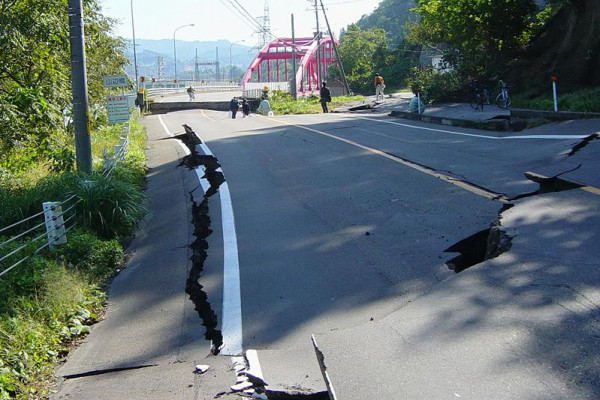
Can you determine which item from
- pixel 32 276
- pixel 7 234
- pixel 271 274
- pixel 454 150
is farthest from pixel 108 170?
pixel 454 150

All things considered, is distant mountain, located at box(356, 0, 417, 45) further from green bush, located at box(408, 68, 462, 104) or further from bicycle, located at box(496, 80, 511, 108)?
bicycle, located at box(496, 80, 511, 108)

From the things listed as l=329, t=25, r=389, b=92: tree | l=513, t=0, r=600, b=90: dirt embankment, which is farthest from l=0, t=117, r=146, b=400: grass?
l=329, t=25, r=389, b=92: tree

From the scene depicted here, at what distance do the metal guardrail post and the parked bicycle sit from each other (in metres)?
18.5

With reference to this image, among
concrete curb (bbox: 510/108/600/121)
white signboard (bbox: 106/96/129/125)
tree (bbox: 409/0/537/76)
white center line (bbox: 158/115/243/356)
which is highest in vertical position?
tree (bbox: 409/0/537/76)

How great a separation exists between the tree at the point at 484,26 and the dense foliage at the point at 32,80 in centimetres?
1872

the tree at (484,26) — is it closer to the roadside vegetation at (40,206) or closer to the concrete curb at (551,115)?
the concrete curb at (551,115)

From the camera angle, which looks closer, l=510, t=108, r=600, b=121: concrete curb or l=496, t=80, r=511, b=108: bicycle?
l=510, t=108, r=600, b=121: concrete curb

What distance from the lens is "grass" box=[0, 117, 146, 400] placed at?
521 cm

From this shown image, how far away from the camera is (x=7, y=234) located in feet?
32.1

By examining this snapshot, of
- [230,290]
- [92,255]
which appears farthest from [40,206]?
[230,290]

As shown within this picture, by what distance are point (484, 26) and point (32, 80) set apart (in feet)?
67.7

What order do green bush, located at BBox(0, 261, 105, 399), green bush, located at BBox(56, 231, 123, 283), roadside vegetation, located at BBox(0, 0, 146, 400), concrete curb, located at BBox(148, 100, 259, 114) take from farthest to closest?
concrete curb, located at BBox(148, 100, 259, 114)
green bush, located at BBox(56, 231, 123, 283)
roadside vegetation, located at BBox(0, 0, 146, 400)
green bush, located at BBox(0, 261, 105, 399)

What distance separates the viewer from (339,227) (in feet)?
27.5

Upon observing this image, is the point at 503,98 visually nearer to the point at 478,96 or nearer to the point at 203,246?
the point at 478,96
